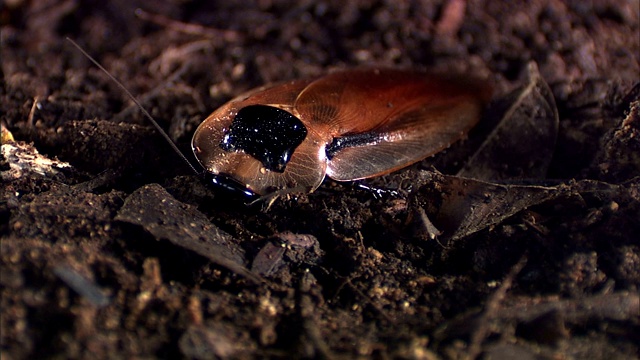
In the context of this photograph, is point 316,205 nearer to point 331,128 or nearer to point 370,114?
point 331,128

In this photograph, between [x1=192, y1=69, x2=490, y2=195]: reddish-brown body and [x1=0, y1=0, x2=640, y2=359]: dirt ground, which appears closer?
[x1=0, y1=0, x2=640, y2=359]: dirt ground

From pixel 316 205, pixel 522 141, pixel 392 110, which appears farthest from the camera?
pixel 392 110

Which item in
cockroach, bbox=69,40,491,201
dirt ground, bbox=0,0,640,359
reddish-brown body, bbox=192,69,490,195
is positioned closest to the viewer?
dirt ground, bbox=0,0,640,359

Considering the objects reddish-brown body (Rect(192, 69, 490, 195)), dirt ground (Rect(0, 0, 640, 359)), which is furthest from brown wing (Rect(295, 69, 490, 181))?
dirt ground (Rect(0, 0, 640, 359))

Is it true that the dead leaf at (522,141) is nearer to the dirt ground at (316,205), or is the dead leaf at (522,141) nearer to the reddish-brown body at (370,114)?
the dirt ground at (316,205)

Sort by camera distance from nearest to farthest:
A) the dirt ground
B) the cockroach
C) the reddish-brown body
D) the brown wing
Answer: the dirt ground, the cockroach, the reddish-brown body, the brown wing

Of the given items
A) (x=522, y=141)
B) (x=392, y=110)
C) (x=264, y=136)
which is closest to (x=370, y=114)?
(x=392, y=110)

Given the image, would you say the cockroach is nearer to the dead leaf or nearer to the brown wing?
the brown wing

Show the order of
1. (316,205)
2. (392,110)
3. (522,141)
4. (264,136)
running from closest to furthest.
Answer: (316,205)
(264,136)
(522,141)
(392,110)
